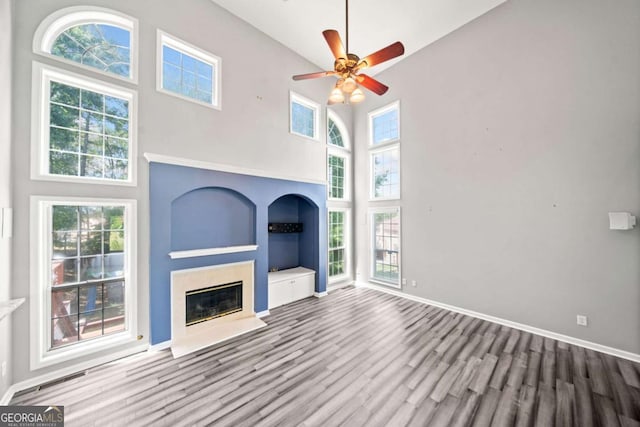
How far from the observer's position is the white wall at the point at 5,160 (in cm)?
222

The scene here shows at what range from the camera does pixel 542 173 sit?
356 centimetres

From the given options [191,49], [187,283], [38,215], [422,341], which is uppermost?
[191,49]

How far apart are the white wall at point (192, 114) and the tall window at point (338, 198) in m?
0.63

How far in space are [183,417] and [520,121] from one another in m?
5.88

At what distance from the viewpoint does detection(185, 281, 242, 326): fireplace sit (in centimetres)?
360

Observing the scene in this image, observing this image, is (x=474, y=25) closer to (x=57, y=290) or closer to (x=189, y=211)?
(x=189, y=211)

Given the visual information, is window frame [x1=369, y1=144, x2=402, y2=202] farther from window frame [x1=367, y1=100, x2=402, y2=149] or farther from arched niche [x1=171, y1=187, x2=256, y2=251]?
arched niche [x1=171, y1=187, x2=256, y2=251]

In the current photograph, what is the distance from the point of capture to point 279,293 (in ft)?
15.5

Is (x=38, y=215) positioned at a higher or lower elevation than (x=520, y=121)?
lower

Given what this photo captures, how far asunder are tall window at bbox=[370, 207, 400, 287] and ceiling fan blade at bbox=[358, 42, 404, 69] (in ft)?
10.9

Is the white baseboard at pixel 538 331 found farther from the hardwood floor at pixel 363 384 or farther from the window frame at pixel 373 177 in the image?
the window frame at pixel 373 177

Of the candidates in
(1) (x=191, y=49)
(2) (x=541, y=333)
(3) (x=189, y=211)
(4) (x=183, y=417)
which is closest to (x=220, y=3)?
(1) (x=191, y=49)

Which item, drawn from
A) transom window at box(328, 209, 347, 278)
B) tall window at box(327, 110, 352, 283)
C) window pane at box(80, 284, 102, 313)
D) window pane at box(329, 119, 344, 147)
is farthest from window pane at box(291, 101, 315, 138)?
window pane at box(80, 284, 102, 313)

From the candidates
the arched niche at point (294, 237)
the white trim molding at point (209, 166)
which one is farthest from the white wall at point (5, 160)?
the arched niche at point (294, 237)
